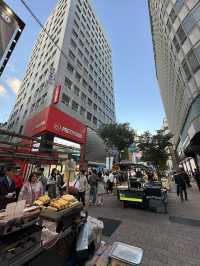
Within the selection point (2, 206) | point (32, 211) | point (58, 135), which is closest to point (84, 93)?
point (58, 135)

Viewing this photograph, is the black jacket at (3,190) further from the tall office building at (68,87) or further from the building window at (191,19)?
the building window at (191,19)

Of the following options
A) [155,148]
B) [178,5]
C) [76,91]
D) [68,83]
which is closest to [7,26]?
[68,83]

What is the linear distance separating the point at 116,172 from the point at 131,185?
6848 mm

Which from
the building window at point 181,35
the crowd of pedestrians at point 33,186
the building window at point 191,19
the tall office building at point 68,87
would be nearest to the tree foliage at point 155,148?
the crowd of pedestrians at point 33,186

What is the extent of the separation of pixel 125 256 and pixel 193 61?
1733cm

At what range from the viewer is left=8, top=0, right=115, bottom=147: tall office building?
16.1m

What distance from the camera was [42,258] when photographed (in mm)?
1986

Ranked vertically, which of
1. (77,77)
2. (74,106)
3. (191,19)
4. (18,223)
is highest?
(77,77)

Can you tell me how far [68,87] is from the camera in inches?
800

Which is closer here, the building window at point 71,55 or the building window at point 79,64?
the building window at point 71,55

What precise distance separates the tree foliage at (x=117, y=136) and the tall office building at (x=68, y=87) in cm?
378

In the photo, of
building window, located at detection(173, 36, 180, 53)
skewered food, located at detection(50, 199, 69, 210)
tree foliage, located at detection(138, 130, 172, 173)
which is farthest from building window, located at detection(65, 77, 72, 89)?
skewered food, located at detection(50, 199, 69, 210)

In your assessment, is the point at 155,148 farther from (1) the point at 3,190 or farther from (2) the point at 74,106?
(1) the point at 3,190

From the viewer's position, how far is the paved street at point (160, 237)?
11.2 feet
